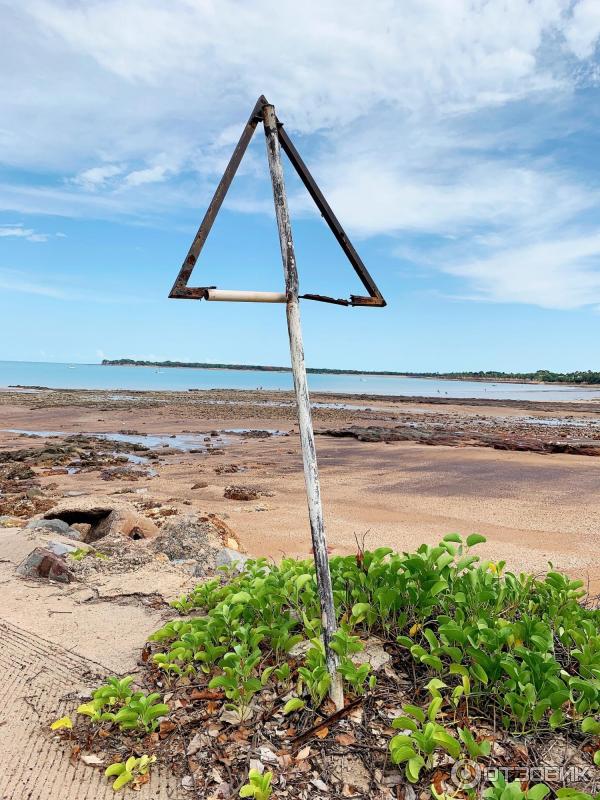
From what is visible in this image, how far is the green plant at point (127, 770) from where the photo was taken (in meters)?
3.26

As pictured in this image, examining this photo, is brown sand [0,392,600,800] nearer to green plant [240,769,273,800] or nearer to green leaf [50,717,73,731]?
green leaf [50,717,73,731]

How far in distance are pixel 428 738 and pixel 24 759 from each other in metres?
2.62

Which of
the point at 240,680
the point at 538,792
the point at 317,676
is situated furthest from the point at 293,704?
the point at 538,792

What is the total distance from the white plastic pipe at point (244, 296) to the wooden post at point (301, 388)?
81 mm

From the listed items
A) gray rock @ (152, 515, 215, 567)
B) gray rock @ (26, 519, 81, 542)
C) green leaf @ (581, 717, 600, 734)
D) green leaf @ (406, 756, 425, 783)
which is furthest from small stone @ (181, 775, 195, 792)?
gray rock @ (26, 519, 81, 542)

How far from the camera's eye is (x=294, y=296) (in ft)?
11.7

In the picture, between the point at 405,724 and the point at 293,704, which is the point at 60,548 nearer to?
the point at 293,704

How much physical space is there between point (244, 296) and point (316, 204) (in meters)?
0.93

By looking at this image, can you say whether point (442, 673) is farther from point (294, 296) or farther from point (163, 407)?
point (163, 407)

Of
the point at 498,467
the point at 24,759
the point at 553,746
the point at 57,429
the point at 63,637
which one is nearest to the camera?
the point at 553,746

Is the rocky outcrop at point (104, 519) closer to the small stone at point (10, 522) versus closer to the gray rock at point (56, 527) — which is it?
the gray rock at point (56, 527)

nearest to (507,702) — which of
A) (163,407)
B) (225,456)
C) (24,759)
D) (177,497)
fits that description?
(24,759)

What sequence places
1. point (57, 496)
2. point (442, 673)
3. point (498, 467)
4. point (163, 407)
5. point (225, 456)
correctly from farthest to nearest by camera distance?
1. point (163, 407)
2. point (225, 456)
3. point (498, 467)
4. point (57, 496)
5. point (442, 673)

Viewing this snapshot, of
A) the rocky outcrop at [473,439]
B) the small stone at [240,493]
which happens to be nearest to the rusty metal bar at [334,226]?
the small stone at [240,493]
